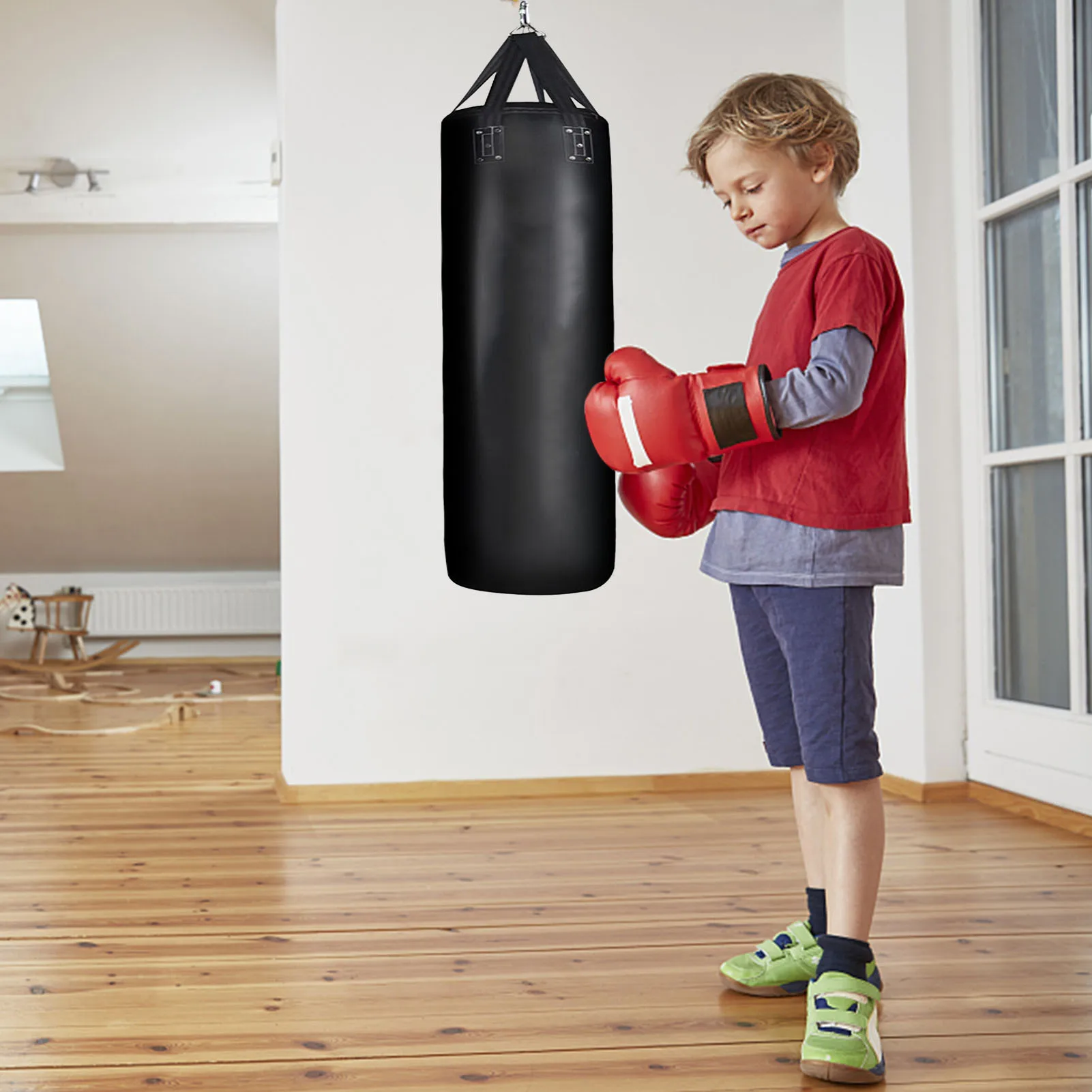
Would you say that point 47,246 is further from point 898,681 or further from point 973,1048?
point 973,1048

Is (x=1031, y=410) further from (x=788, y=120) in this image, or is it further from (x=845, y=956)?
(x=845, y=956)

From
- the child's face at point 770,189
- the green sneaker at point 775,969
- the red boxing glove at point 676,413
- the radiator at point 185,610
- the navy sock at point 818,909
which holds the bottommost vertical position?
the green sneaker at point 775,969

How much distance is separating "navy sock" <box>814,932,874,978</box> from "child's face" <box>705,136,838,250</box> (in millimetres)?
830

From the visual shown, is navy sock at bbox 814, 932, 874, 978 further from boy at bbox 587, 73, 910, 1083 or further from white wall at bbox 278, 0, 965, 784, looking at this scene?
white wall at bbox 278, 0, 965, 784

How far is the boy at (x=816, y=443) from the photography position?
4.34 feet

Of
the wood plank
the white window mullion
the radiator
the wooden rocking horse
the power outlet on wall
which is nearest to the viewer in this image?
the wood plank

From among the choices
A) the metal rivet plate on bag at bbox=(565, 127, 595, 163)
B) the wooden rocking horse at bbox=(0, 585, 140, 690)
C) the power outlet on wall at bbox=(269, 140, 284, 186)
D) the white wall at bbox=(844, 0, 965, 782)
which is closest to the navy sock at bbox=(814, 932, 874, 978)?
the metal rivet plate on bag at bbox=(565, 127, 595, 163)

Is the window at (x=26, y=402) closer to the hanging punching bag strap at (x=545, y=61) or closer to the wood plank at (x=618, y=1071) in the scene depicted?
the hanging punching bag strap at (x=545, y=61)

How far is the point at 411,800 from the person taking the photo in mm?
2834

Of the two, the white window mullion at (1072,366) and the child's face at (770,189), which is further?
the white window mullion at (1072,366)

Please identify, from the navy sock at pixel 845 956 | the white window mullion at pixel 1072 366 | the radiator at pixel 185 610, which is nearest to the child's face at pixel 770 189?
the navy sock at pixel 845 956

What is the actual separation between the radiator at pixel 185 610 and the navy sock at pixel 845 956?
5.74m

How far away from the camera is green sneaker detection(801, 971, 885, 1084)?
4.12 ft

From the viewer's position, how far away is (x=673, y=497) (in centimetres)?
155
